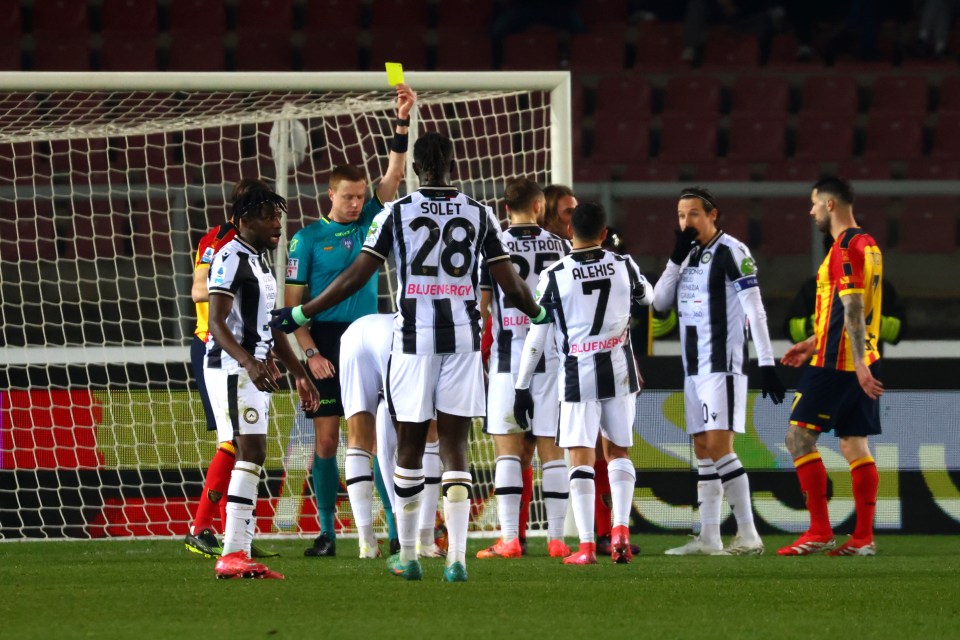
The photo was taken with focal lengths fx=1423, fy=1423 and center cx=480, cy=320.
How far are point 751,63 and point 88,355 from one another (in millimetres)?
7915

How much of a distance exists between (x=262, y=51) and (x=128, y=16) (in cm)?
136

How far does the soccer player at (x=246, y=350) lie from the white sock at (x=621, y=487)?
151 centimetres

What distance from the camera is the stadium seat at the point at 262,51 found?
13.6 metres

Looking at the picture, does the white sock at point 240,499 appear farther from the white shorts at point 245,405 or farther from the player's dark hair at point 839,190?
the player's dark hair at point 839,190

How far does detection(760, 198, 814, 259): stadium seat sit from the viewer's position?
1141 centimetres

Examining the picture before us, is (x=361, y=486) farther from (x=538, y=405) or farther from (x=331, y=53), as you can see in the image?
(x=331, y=53)

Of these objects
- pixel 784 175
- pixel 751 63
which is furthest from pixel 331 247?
pixel 751 63

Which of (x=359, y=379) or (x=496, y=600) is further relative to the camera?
(x=359, y=379)

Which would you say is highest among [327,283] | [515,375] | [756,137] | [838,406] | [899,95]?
[899,95]

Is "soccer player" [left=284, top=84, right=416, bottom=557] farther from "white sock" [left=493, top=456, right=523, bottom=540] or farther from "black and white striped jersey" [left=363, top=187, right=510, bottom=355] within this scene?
"black and white striped jersey" [left=363, top=187, right=510, bottom=355]

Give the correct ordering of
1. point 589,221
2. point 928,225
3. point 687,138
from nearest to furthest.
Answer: point 589,221
point 928,225
point 687,138

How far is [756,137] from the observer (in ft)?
43.9

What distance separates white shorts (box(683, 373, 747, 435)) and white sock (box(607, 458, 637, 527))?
2.35 ft

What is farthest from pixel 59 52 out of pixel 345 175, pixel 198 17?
pixel 345 175
